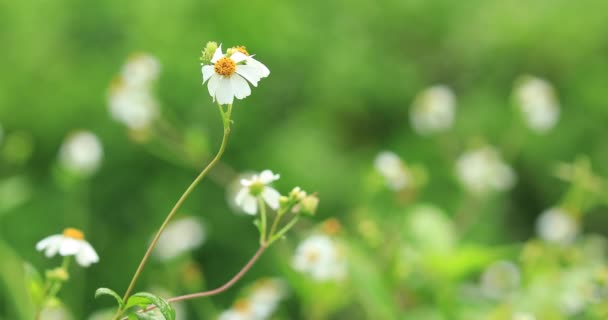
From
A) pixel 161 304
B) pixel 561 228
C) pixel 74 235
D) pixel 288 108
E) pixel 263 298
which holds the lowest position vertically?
pixel 161 304

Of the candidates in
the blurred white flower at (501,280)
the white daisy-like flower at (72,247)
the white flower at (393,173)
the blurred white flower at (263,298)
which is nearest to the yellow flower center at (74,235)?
the white daisy-like flower at (72,247)

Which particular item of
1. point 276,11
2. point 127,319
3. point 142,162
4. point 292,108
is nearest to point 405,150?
point 292,108

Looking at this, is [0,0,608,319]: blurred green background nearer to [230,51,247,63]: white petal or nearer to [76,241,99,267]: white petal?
[76,241,99,267]: white petal

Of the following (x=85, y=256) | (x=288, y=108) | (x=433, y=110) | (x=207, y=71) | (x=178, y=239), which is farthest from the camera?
(x=288, y=108)

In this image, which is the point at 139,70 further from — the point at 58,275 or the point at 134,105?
the point at 58,275

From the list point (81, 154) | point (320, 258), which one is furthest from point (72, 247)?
point (81, 154)

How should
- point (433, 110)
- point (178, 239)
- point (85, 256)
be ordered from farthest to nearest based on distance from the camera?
1. point (433, 110)
2. point (178, 239)
3. point (85, 256)
